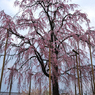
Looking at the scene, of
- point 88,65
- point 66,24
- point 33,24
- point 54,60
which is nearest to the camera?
point 54,60

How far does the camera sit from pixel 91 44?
11023 millimetres

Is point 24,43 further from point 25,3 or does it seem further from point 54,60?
point 25,3

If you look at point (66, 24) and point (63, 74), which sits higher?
point (66, 24)

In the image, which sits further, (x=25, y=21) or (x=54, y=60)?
(x=25, y=21)

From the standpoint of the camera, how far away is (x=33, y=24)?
389 inches

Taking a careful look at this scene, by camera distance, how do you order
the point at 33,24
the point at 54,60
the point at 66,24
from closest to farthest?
the point at 54,60
the point at 33,24
the point at 66,24

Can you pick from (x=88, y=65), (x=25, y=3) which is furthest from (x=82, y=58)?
(x=25, y=3)

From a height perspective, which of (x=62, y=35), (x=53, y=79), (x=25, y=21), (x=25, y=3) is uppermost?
(x=25, y=3)

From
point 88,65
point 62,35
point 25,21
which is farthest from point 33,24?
point 88,65

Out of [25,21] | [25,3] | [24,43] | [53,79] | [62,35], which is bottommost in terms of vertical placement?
[53,79]

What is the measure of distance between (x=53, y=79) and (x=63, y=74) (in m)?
1.33

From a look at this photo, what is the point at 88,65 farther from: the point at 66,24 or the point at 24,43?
the point at 24,43

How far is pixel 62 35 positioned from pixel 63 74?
3280 mm

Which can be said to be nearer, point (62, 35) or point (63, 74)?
point (63, 74)
